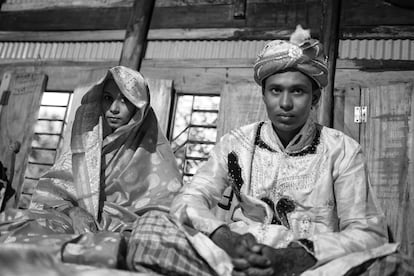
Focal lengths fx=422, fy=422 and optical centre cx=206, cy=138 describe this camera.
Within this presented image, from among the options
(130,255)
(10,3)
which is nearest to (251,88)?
(130,255)

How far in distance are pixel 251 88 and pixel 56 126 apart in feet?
8.29

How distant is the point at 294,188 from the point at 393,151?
6.96 feet

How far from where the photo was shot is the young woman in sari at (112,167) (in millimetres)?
3080

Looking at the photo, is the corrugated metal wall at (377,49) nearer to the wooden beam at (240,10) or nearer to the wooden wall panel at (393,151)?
the wooden wall panel at (393,151)

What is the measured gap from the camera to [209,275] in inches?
68.9

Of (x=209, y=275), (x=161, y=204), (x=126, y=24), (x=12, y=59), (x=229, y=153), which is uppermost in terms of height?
(x=126, y=24)

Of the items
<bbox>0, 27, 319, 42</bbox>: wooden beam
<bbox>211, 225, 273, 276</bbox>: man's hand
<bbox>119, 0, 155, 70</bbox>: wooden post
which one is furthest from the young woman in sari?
<bbox>0, 27, 319, 42</bbox>: wooden beam

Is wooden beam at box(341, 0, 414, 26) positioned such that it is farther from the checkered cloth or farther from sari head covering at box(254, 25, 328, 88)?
the checkered cloth

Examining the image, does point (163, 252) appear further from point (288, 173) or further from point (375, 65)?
point (375, 65)

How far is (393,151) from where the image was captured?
4062 millimetres

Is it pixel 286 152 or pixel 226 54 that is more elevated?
pixel 226 54

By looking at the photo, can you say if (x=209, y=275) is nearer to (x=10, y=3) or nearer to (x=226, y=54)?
(x=226, y=54)

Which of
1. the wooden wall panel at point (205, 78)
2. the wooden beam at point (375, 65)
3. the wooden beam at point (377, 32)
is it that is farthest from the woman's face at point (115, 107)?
the wooden beam at point (377, 32)

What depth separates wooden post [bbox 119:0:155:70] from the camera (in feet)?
16.7
